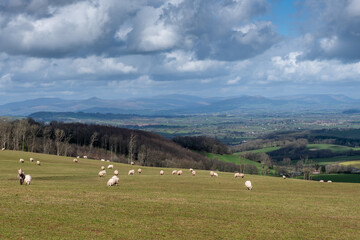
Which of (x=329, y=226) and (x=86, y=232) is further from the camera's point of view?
(x=329, y=226)

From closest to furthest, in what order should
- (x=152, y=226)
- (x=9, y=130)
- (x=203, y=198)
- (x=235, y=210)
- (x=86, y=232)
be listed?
1. (x=86, y=232)
2. (x=152, y=226)
3. (x=235, y=210)
4. (x=203, y=198)
5. (x=9, y=130)

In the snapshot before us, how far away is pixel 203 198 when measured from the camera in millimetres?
32688

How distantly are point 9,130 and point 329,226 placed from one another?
114 m

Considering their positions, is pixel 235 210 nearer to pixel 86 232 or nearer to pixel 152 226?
pixel 152 226

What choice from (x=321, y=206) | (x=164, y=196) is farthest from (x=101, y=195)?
(x=321, y=206)

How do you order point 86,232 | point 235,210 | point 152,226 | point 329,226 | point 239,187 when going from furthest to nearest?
point 239,187, point 235,210, point 329,226, point 152,226, point 86,232

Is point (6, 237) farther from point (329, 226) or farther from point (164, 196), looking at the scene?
point (329, 226)

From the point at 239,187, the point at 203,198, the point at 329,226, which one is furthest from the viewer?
the point at 239,187

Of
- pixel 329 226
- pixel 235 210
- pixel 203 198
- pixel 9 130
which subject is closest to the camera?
pixel 329 226

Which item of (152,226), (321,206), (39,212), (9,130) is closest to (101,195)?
(39,212)

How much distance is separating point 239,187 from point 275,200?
10.6 meters

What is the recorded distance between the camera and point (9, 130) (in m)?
116

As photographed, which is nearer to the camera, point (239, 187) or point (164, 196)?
point (164, 196)

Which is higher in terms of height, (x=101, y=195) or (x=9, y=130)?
(x=9, y=130)
